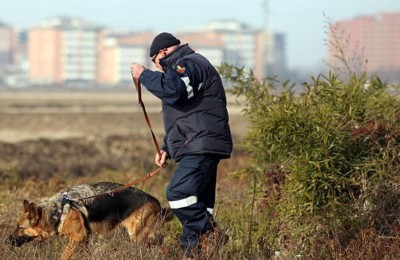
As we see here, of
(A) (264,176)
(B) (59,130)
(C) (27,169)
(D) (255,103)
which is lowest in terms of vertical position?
(B) (59,130)

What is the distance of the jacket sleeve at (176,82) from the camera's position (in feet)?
22.0

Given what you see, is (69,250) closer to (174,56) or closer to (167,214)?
(167,214)

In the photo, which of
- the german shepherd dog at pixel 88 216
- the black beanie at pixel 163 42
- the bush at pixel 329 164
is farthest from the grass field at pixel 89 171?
the black beanie at pixel 163 42

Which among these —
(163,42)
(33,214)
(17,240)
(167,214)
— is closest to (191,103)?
(163,42)

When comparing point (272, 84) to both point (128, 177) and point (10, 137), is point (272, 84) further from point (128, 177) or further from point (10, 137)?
point (10, 137)

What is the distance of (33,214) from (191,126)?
179 centimetres

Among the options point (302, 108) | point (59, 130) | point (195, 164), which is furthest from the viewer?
point (59, 130)

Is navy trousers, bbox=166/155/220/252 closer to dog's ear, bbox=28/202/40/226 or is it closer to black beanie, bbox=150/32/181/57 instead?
black beanie, bbox=150/32/181/57

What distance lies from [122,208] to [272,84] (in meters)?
2.88

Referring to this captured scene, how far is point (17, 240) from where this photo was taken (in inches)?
301

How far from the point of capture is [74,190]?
26.3 feet

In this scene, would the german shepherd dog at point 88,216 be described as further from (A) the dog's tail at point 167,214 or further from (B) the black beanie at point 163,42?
(B) the black beanie at point 163,42

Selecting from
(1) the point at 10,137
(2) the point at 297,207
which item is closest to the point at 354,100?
(2) the point at 297,207

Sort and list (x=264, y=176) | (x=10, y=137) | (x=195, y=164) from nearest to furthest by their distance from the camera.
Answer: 1. (x=195, y=164)
2. (x=264, y=176)
3. (x=10, y=137)
